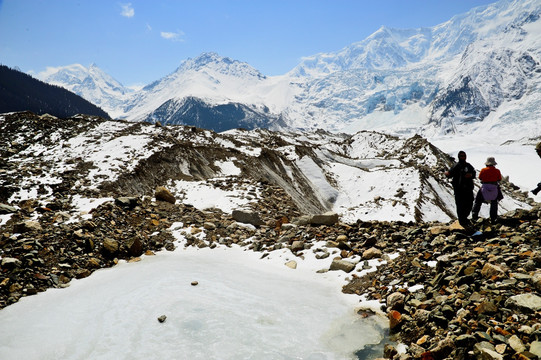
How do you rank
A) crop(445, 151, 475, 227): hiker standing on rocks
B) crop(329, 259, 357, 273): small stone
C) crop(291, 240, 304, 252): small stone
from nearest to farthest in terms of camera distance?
1. crop(329, 259, 357, 273): small stone
2. crop(445, 151, 475, 227): hiker standing on rocks
3. crop(291, 240, 304, 252): small stone

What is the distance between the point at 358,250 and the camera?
1233 centimetres

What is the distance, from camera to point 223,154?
44.9 metres

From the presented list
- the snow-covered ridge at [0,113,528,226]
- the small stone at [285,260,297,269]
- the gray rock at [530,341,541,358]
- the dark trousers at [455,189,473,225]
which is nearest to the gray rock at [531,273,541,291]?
the gray rock at [530,341,541,358]

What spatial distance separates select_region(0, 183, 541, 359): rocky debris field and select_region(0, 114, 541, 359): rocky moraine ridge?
29 millimetres

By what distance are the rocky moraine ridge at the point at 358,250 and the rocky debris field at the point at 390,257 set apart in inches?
1.1

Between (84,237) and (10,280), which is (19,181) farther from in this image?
(10,280)

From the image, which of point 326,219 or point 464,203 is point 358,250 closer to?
point 326,219

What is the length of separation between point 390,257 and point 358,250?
136 cm

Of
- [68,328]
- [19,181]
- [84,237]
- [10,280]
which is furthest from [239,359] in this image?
[19,181]

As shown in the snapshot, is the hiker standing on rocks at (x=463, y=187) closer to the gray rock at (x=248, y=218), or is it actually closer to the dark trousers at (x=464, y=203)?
the dark trousers at (x=464, y=203)

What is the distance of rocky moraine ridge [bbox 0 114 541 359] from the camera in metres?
6.40

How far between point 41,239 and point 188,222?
6.69m

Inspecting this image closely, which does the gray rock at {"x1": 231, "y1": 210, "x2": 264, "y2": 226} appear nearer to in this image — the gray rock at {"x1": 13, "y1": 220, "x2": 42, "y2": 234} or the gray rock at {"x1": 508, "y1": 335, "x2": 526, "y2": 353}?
the gray rock at {"x1": 13, "y1": 220, "x2": 42, "y2": 234}

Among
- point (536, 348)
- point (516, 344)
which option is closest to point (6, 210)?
point (516, 344)
